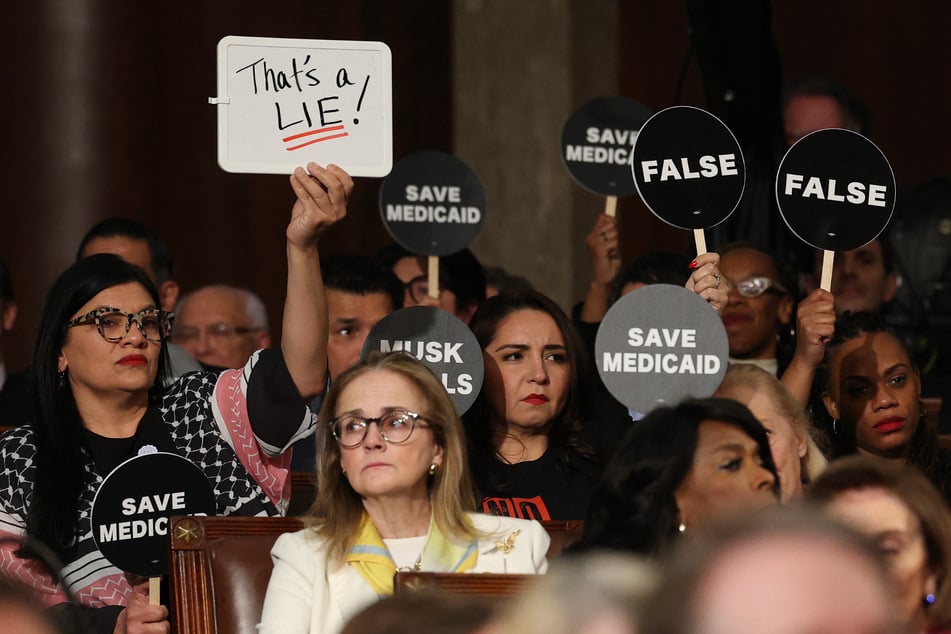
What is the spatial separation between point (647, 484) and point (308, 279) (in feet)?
3.13

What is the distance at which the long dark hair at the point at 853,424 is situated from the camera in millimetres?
4129

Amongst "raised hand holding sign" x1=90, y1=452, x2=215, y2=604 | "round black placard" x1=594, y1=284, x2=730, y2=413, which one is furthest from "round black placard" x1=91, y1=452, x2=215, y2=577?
"round black placard" x1=594, y1=284, x2=730, y2=413

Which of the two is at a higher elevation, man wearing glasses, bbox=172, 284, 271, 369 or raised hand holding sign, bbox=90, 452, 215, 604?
man wearing glasses, bbox=172, 284, 271, 369

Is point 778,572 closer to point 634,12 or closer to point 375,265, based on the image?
point 375,265

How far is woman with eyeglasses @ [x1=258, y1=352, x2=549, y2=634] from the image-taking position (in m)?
3.09

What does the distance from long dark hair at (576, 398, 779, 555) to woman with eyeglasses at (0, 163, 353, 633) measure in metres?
0.85

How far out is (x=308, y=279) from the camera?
3416 millimetres

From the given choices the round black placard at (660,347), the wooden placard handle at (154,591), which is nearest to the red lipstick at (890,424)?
the round black placard at (660,347)

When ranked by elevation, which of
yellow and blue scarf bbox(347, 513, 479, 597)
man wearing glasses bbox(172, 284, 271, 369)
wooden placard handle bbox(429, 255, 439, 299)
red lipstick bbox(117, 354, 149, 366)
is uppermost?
wooden placard handle bbox(429, 255, 439, 299)

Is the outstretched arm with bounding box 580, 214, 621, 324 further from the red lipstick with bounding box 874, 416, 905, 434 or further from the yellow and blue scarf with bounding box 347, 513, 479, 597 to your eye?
the yellow and blue scarf with bounding box 347, 513, 479, 597

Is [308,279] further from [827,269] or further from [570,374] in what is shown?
[827,269]

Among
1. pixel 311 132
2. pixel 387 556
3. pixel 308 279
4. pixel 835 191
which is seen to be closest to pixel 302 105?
pixel 311 132

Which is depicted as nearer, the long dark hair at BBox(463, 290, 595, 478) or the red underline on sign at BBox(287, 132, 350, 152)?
the red underline on sign at BBox(287, 132, 350, 152)

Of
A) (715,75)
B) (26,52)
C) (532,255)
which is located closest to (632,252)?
(532,255)
